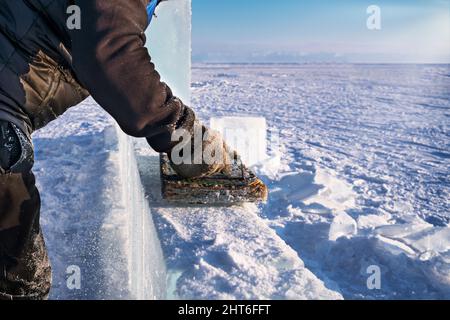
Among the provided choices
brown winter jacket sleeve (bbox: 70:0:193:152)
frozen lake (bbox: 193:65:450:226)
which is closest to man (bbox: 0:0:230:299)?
brown winter jacket sleeve (bbox: 70:0:193:152)

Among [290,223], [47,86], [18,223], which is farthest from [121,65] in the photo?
[290,223]

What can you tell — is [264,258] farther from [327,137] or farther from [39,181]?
[327,137]

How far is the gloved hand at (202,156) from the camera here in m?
1.51

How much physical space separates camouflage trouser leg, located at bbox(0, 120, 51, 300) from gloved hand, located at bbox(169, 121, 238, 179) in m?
0.44

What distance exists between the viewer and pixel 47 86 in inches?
50.6

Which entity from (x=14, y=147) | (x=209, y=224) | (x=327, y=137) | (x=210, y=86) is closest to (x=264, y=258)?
(x=209, y=224)

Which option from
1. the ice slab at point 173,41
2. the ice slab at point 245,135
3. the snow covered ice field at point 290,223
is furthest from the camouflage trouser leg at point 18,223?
the ice slab at point 173,41

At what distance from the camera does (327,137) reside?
6047mm

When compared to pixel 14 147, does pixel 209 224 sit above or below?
below

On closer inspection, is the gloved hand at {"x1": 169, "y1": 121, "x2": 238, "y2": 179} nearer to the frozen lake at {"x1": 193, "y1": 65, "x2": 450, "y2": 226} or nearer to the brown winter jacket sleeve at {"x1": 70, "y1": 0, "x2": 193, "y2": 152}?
the brown winter jacket sleeve at {"x1": 70, "y1": 0, "x2": 193, "y2": 152}

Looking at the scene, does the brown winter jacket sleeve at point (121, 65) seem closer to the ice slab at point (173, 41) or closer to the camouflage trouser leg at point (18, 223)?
the camouflage trouser leg at point (18, 223)

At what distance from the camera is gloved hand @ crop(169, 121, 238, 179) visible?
1508 millimetres

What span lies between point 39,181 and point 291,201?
5.29 feet

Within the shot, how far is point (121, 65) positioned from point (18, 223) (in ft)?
1.77
